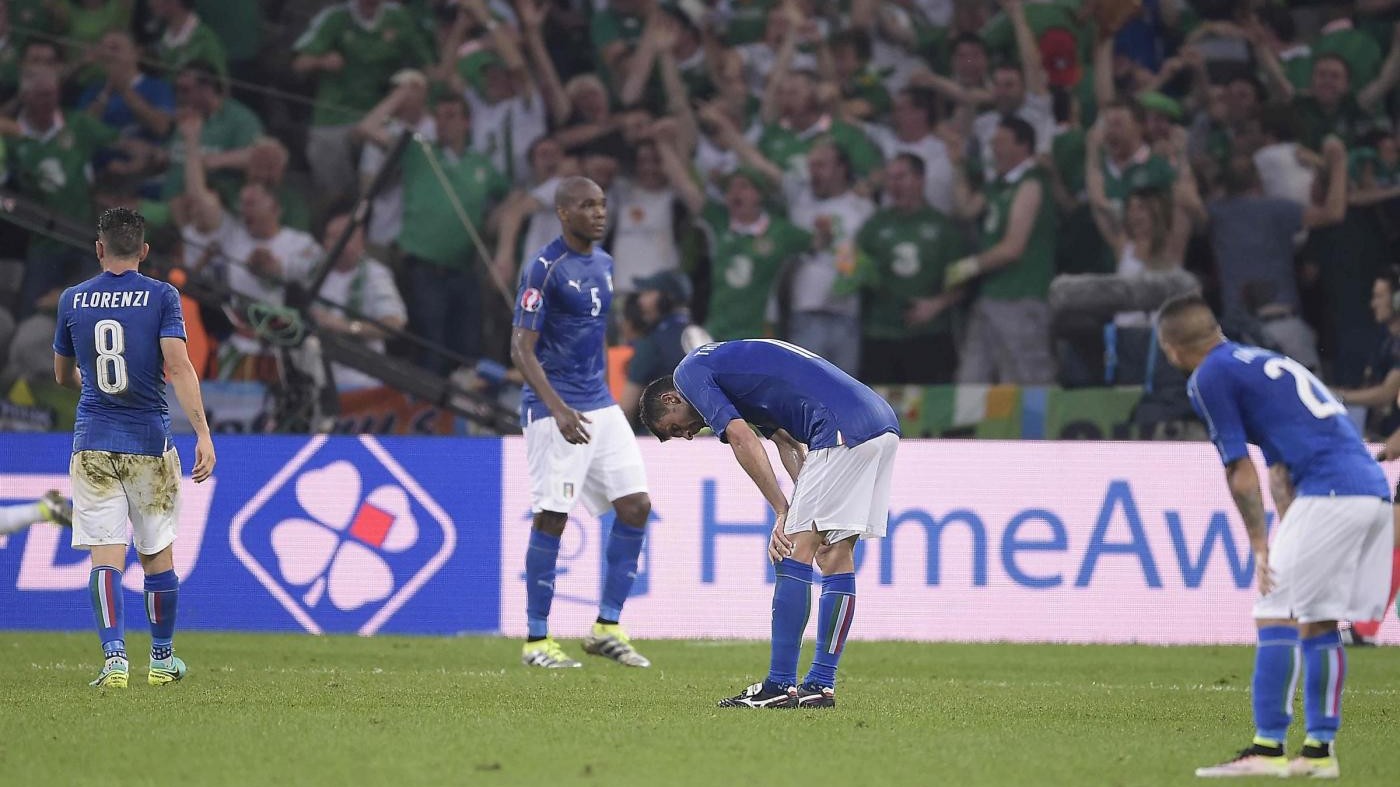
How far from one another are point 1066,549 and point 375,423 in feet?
20.1

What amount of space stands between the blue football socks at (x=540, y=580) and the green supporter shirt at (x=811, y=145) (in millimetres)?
6346

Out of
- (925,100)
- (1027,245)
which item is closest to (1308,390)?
(1027,245)

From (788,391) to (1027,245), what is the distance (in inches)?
310

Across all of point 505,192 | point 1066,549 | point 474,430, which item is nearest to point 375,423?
point 474,430

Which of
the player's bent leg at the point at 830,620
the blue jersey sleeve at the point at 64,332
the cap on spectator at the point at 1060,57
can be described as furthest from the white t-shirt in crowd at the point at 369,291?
the player's bent leg at the point at 830,620

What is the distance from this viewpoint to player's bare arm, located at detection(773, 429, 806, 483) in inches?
342

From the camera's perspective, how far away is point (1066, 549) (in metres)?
12.9

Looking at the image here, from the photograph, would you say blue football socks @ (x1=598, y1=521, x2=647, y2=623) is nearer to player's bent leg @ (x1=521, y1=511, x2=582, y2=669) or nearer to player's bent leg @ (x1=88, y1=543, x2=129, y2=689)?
player's bent leg @ (x1=521, y1=511, x2=582, y2=669)

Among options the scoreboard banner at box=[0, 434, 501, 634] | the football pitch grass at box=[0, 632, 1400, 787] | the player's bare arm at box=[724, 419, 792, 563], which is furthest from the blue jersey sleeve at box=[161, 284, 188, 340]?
the scoreboard banner at box=[0, 434, 501, 634]

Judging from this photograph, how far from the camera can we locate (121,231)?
8719 millimetres

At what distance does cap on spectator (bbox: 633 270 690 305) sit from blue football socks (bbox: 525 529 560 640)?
427cm

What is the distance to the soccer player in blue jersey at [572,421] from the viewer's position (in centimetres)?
1043

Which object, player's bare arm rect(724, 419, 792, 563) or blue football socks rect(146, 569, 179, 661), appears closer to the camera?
player's bare arm rect(724, 419, 792, 563)

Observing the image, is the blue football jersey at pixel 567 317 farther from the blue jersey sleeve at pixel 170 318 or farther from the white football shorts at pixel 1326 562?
the white football shorts at pixel 1326 562
